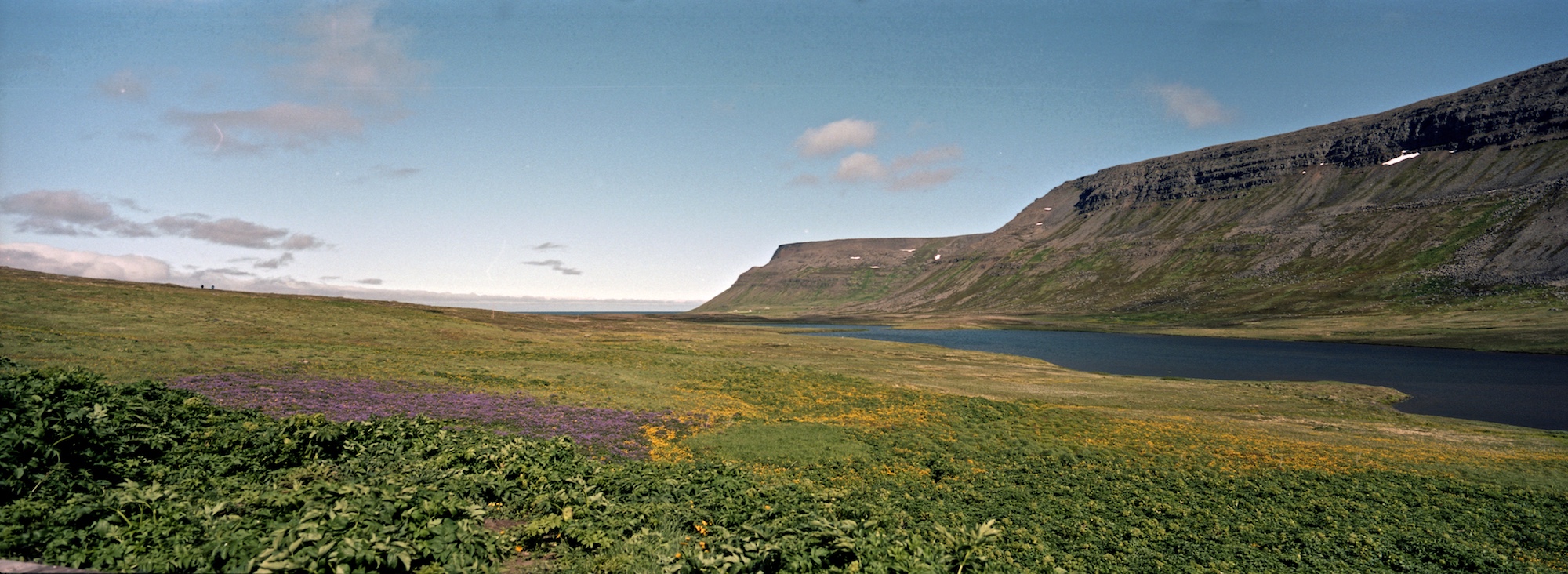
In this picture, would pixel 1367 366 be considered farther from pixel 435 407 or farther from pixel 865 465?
pixel 435 407

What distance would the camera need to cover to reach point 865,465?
26109mm

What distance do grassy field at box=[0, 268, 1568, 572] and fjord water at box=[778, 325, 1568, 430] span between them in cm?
830

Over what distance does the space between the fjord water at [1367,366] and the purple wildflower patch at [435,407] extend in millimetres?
64166

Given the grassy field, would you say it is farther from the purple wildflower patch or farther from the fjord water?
the fjord water

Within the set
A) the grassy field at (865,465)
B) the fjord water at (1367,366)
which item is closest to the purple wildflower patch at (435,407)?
the grassy field at (865,465)

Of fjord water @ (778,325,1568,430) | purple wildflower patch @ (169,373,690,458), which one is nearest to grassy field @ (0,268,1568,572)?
purple wildflower patch @ (169,373,690,458)

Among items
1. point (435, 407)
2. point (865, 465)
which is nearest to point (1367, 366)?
point (865, 465)

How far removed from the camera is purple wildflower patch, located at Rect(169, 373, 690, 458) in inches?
1057

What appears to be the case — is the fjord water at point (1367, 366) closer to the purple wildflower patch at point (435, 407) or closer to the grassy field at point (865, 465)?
the grassy field at point (865, 465)

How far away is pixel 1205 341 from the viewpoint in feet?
442

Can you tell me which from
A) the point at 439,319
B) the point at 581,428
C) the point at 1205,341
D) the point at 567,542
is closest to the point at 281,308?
the point at 439,319

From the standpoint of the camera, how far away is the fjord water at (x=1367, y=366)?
2195 inches

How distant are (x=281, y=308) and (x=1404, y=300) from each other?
25070 centimetres

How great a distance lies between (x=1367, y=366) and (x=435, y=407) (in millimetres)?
113212
